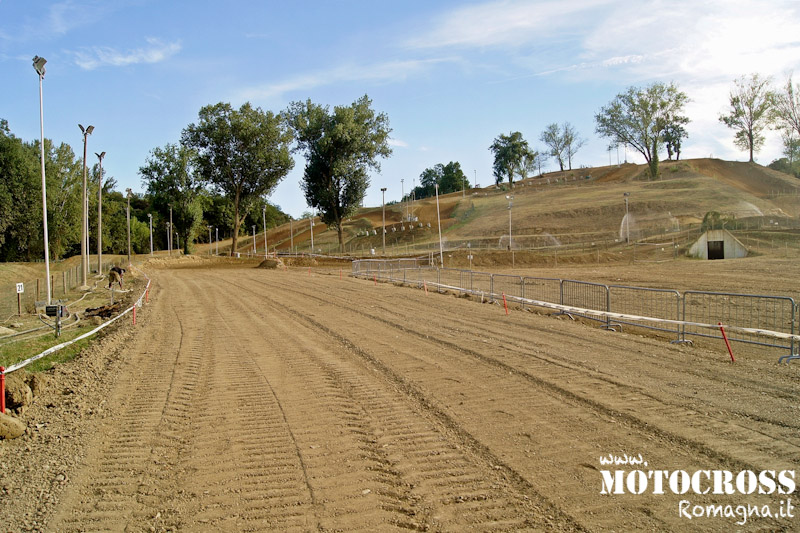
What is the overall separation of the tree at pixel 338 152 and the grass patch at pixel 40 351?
55.8 m

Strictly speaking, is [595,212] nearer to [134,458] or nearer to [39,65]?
[39,65]

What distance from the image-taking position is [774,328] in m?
14.0

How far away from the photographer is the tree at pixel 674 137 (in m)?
115

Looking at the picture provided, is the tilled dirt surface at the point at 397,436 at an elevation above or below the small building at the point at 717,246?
below

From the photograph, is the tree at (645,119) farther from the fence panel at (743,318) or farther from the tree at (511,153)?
the fence panel at (743,318)

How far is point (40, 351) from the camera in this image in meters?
12.0

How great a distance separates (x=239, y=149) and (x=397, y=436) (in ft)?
→ 232

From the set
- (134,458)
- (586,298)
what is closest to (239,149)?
(586,298)

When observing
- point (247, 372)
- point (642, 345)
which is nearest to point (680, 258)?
point (642, 345)

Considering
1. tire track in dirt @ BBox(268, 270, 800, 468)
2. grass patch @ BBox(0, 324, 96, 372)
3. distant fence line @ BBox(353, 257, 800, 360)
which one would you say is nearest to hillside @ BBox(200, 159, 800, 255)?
distant fence line @ BBox(353, 257, 800, 360)

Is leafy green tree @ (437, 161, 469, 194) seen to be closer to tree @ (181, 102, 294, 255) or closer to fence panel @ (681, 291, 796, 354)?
tree @ (181, 102, 294, 255)

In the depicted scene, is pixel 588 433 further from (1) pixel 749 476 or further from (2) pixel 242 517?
(2) pixel 242 517

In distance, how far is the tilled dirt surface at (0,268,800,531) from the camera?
4691 millimetres

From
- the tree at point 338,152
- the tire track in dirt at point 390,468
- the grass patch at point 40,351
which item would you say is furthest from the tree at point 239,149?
the tire track in dirt at point 390,468
